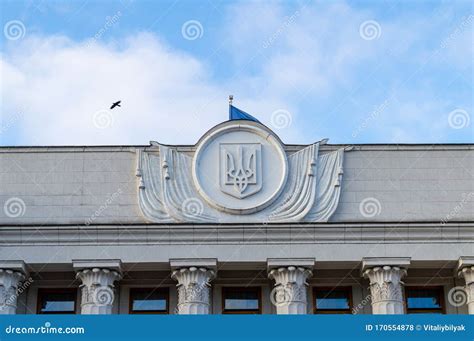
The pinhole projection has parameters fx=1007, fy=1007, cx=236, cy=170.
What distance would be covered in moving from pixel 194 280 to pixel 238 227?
5.10ft

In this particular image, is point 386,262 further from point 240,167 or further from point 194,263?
point 194,263

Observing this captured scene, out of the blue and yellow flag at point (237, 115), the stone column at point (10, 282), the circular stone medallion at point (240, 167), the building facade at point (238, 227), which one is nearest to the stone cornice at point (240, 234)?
the building facade at point (238, 227)

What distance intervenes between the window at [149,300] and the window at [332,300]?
3.51 m

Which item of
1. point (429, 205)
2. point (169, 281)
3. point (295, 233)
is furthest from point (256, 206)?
point (429, 205)

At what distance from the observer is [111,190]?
2369cm

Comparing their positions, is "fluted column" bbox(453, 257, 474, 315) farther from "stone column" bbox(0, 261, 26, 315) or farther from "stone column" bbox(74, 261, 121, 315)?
"stone column" bbox(0, 261, 26, 315)

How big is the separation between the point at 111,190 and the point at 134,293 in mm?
2474

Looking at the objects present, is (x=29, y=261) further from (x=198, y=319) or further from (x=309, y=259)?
(x=198, y=319)

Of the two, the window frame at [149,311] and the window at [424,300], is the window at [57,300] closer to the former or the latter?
the window frame at [149,311]

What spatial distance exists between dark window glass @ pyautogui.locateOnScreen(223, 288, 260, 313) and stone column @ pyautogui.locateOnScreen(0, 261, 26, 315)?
15.4ft

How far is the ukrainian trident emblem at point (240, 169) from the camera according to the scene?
23.4m

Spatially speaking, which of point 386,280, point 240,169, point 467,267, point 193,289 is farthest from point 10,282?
→ point 467,267

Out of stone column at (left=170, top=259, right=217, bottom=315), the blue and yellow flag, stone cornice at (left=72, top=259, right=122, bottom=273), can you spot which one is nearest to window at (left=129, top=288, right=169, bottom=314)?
stone column at (left=170, top=259, right=217, bottom=315)

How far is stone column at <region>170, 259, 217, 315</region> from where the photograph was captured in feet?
73.3
